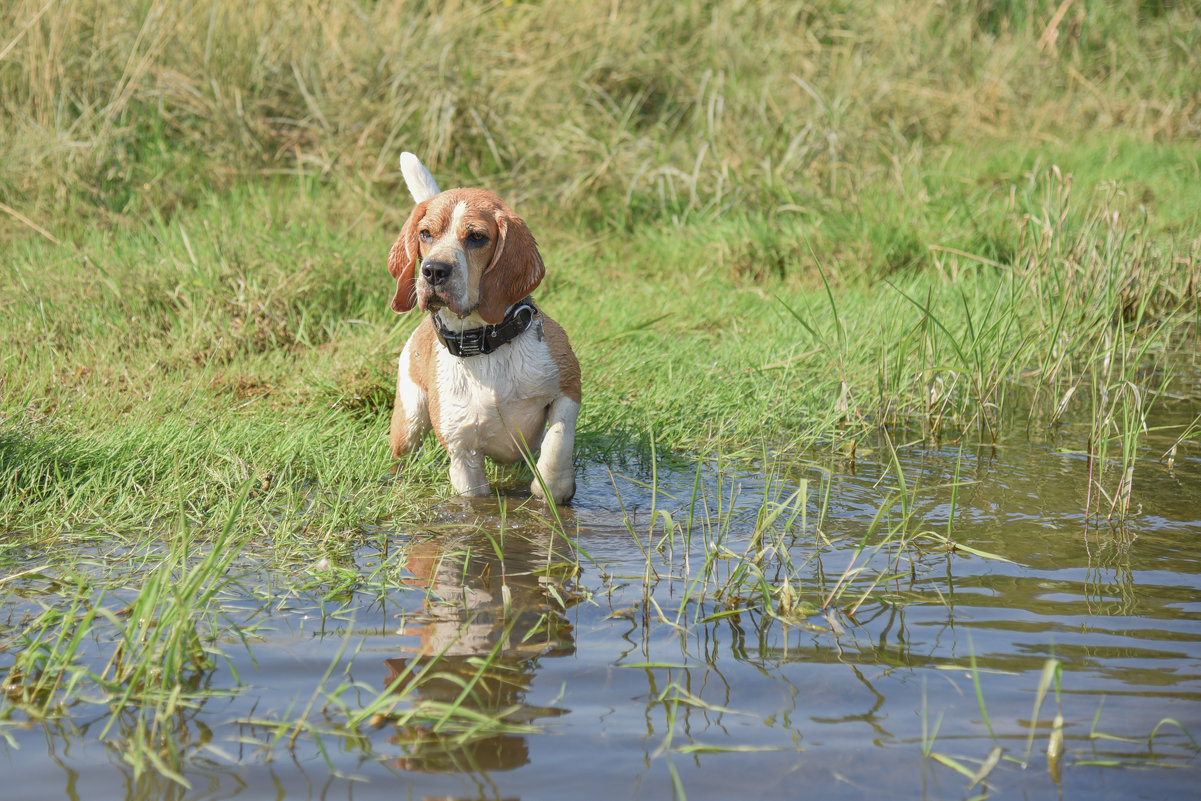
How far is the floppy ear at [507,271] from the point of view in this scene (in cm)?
356

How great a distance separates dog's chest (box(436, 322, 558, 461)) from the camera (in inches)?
146

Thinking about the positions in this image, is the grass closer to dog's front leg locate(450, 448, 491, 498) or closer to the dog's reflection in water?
the dog's reflection in water

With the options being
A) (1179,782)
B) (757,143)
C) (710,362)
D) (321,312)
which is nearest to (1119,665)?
(1179,782)

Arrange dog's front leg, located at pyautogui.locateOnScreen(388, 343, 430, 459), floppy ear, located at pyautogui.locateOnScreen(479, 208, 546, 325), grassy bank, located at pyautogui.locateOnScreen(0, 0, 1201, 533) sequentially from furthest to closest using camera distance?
1. grassy bank, located at pyautogui.locateOnScreen(0, 0, 1201, 533)
2. dog's front leg, located at pyautogui.locateOnScreen(388, 343, 430, 459)
3. floppy ear, located at pyautogui.locateOnScreen(479, 208, 546, 325)

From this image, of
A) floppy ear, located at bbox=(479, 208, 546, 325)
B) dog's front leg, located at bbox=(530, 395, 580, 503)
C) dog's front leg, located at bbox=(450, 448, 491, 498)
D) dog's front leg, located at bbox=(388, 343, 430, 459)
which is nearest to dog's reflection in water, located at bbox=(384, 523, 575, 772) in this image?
dog's front leg, located at bbox=(530, 395, 580, 503)

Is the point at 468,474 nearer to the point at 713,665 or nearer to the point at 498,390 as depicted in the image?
the point at 498,390

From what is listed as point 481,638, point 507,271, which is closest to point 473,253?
point 507,271

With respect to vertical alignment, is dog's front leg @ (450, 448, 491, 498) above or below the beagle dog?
below

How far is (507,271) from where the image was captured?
141 inches

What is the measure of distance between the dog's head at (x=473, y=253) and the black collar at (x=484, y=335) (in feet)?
0.25

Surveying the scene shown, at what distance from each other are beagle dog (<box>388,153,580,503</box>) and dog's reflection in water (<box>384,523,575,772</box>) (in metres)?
0.34

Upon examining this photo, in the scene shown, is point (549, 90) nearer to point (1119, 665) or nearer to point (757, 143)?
point (757, 143)

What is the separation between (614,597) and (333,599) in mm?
760

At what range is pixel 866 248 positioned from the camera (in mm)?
6738
